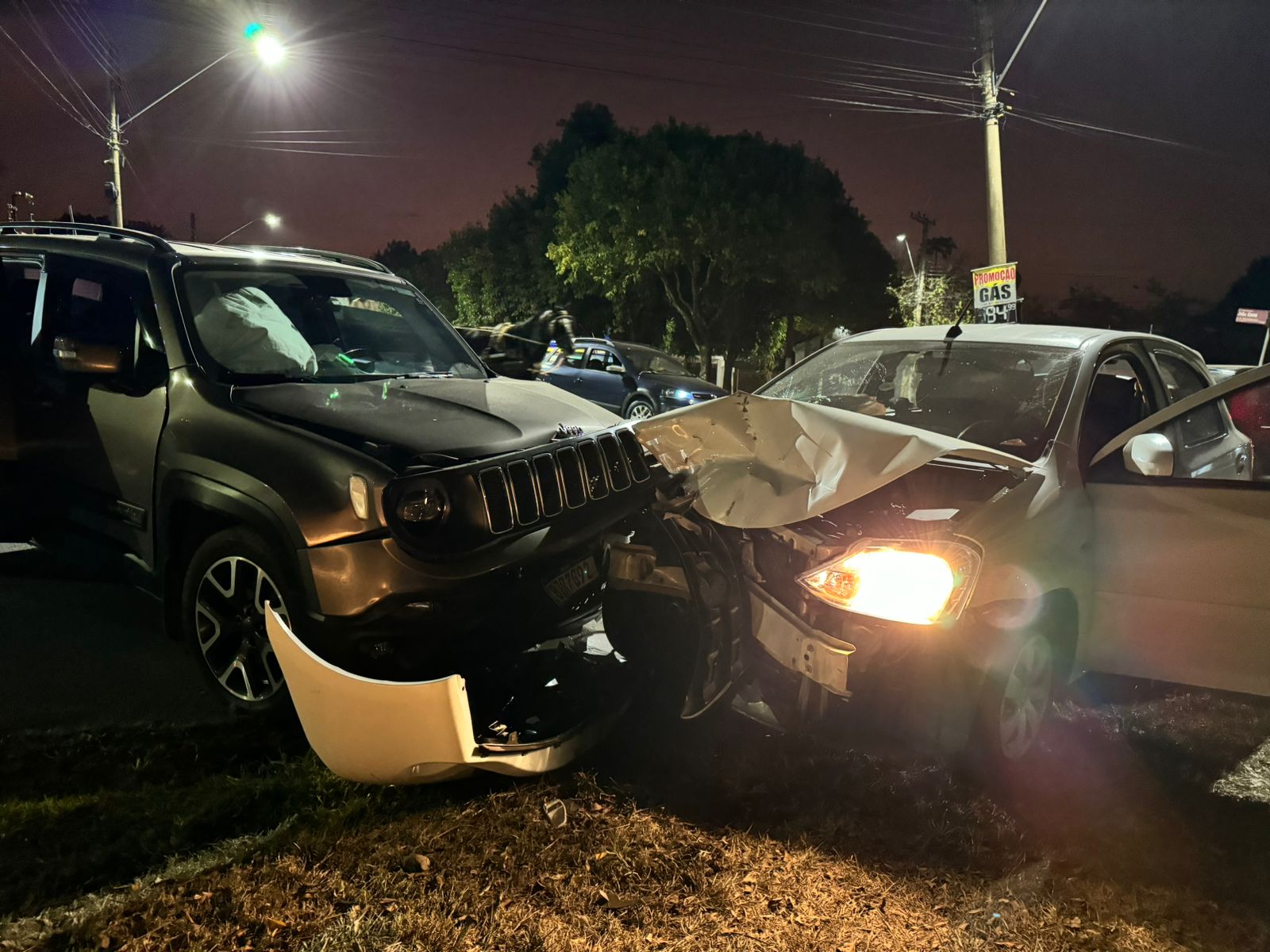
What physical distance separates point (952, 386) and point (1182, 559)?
1339 millimetres

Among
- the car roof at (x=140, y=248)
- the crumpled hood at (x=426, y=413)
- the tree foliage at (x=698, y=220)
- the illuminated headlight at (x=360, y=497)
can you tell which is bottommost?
the illuminated headlight at (x=360, y=497)

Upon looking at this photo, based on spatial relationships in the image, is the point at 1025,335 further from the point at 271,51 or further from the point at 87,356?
the point at 271,51

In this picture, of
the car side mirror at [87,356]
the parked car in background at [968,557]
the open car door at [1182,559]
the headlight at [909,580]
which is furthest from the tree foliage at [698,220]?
the headlight at [909,580]

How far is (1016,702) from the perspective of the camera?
3.24m

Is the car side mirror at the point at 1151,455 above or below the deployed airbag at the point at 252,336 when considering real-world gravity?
below

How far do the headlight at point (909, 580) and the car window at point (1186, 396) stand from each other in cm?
159

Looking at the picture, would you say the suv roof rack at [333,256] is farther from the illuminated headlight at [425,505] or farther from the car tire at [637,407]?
the car tire at [637,407]

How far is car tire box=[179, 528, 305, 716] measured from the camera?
3430 mm

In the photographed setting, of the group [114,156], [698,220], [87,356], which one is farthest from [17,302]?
[698,220]

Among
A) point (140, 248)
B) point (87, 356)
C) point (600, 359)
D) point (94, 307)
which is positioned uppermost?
point (140, 248)

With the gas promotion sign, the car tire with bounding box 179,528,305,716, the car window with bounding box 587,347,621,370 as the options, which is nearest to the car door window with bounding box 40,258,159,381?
the car tire with bounding box 179,528,305,716

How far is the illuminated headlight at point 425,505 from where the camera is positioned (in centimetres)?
318

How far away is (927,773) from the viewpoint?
3340mm

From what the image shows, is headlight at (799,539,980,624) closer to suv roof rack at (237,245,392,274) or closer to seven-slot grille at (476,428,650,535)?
seven-slot grille at (476,428,650,535)
